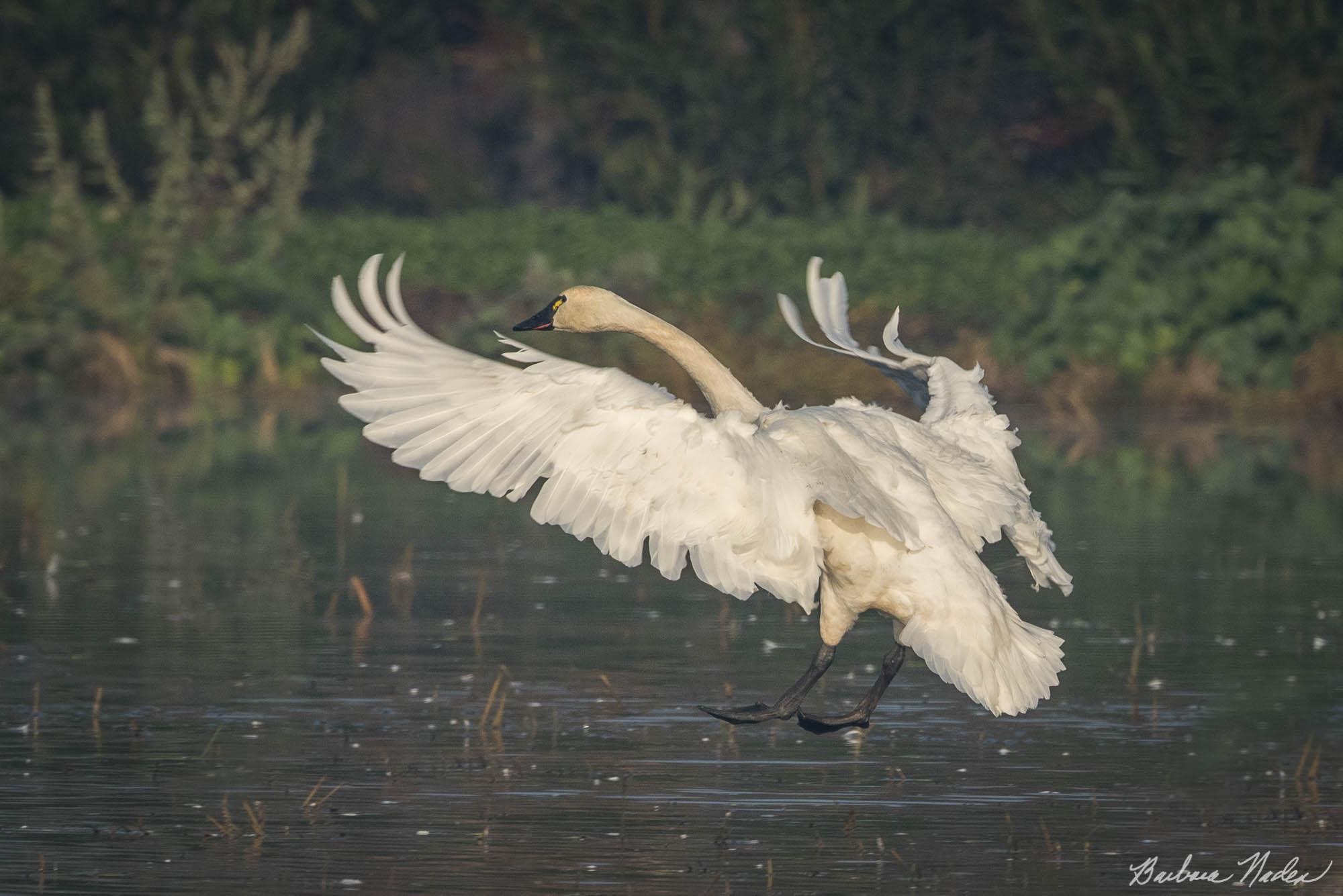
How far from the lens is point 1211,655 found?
504 inches

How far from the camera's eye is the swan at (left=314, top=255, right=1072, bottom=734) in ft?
29.0

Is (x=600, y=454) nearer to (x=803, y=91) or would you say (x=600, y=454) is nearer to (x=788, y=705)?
(x=788, y=705)

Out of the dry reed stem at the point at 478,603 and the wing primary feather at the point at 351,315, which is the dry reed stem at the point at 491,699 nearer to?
the dry reed stem at the point at 478,603

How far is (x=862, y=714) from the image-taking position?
10.1m

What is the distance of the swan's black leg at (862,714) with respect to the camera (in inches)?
399

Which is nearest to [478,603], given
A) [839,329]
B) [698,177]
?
[839,329]

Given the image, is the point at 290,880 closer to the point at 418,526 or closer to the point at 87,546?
the point at 87,546

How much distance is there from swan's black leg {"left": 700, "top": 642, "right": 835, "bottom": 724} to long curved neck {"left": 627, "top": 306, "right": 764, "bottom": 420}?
97 centimetres

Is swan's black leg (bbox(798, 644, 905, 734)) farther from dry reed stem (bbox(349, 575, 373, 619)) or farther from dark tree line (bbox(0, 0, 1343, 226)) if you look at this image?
dark tree line (bbox(0, 0, 1343, 226))

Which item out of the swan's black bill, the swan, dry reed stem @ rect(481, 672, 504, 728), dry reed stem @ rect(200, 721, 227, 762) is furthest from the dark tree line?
the swan

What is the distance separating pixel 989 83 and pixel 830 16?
3887 millimetres

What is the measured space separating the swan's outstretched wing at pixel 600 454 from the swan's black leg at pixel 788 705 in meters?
1.20

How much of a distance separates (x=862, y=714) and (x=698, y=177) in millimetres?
31086

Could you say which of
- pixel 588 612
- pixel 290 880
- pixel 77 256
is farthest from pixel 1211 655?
pixel 77 256
